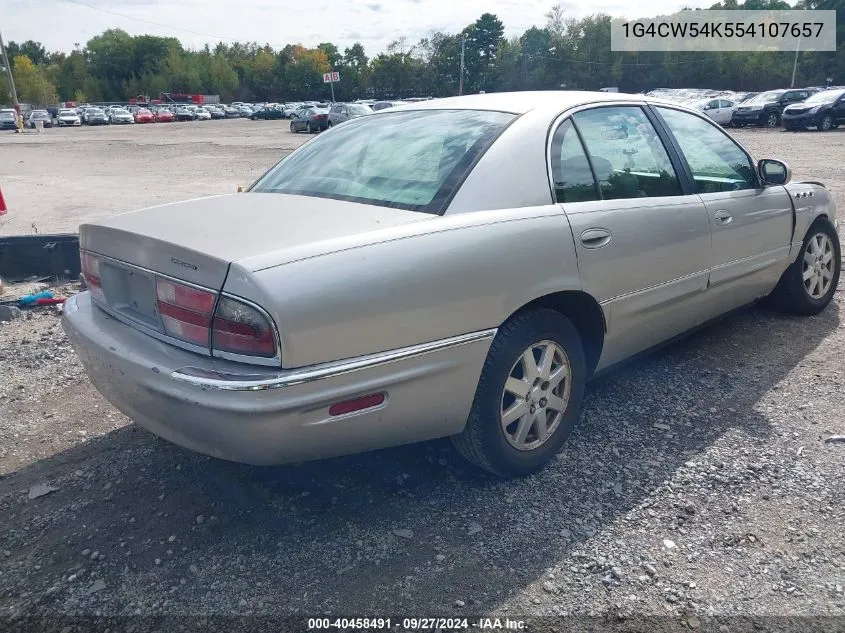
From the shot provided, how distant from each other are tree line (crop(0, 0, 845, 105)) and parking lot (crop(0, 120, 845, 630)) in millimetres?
65852

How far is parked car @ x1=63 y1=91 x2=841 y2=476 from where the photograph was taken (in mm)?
2193

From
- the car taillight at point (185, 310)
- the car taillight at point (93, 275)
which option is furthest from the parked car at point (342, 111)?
the car taillight at point (185, 310)

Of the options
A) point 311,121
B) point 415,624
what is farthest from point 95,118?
point 415,624

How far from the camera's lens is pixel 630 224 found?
A: 3166 millimetres

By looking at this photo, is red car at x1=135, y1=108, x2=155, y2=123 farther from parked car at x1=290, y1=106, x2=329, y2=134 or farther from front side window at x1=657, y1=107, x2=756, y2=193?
front side window at x1=657, y1=107, x2=756, y2=193

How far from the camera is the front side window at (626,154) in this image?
3213mm

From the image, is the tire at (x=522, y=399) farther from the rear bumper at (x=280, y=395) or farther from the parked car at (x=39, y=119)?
the parked car at (x=39, y=119)

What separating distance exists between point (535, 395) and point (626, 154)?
1.37 m

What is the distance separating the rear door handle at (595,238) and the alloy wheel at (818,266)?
8.00ft

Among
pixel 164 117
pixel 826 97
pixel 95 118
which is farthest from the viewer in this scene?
pixel 164 117

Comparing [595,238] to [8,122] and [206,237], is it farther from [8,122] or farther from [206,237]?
[8,122]

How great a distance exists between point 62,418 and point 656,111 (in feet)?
11.9

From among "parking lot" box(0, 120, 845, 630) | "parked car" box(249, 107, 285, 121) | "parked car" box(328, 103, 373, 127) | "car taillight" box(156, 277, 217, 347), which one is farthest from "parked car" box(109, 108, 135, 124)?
"car taillight" box(156, 277, 217, 347)

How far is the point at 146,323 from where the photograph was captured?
257 centimetres
